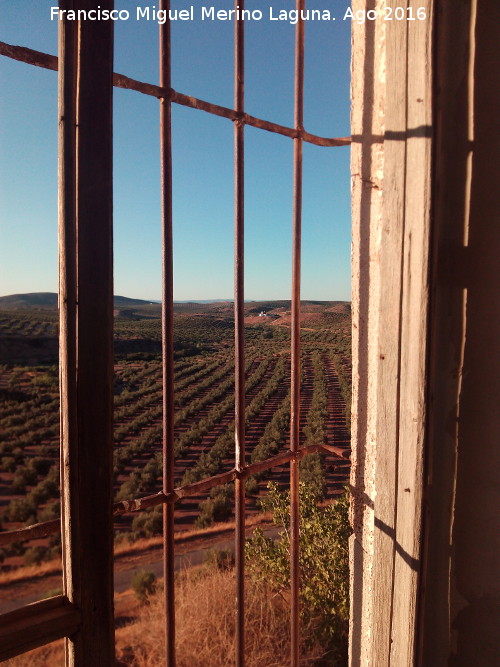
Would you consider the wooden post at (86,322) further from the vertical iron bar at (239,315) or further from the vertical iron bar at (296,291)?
the vertical iron bar at (296,291)

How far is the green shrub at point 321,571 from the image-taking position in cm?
629

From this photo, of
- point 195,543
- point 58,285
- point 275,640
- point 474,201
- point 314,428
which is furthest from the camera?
point 314,428

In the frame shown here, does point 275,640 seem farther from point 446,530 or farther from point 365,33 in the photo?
point 365,33

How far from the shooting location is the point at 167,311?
1030mm

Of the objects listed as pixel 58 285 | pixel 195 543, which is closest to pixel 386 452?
pixel 58 285

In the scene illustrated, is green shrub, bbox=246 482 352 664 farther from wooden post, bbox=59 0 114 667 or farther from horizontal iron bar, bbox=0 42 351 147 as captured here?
wooden post, bbox=59 0 114 667

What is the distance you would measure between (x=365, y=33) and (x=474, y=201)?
0.52 m

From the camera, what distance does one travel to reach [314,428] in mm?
15625

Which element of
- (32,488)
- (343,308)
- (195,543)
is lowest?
(195,543)

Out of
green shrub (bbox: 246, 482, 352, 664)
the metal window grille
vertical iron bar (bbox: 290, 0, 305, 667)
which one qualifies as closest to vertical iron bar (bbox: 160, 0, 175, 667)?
the metal window grille

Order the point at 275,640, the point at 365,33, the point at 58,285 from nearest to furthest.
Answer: the point at 58,285 → the point at 365,33 → the point at 275,640

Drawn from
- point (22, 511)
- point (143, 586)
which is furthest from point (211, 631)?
point (22, 511)

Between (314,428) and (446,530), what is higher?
(446,530)

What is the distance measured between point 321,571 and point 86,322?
265 inches
